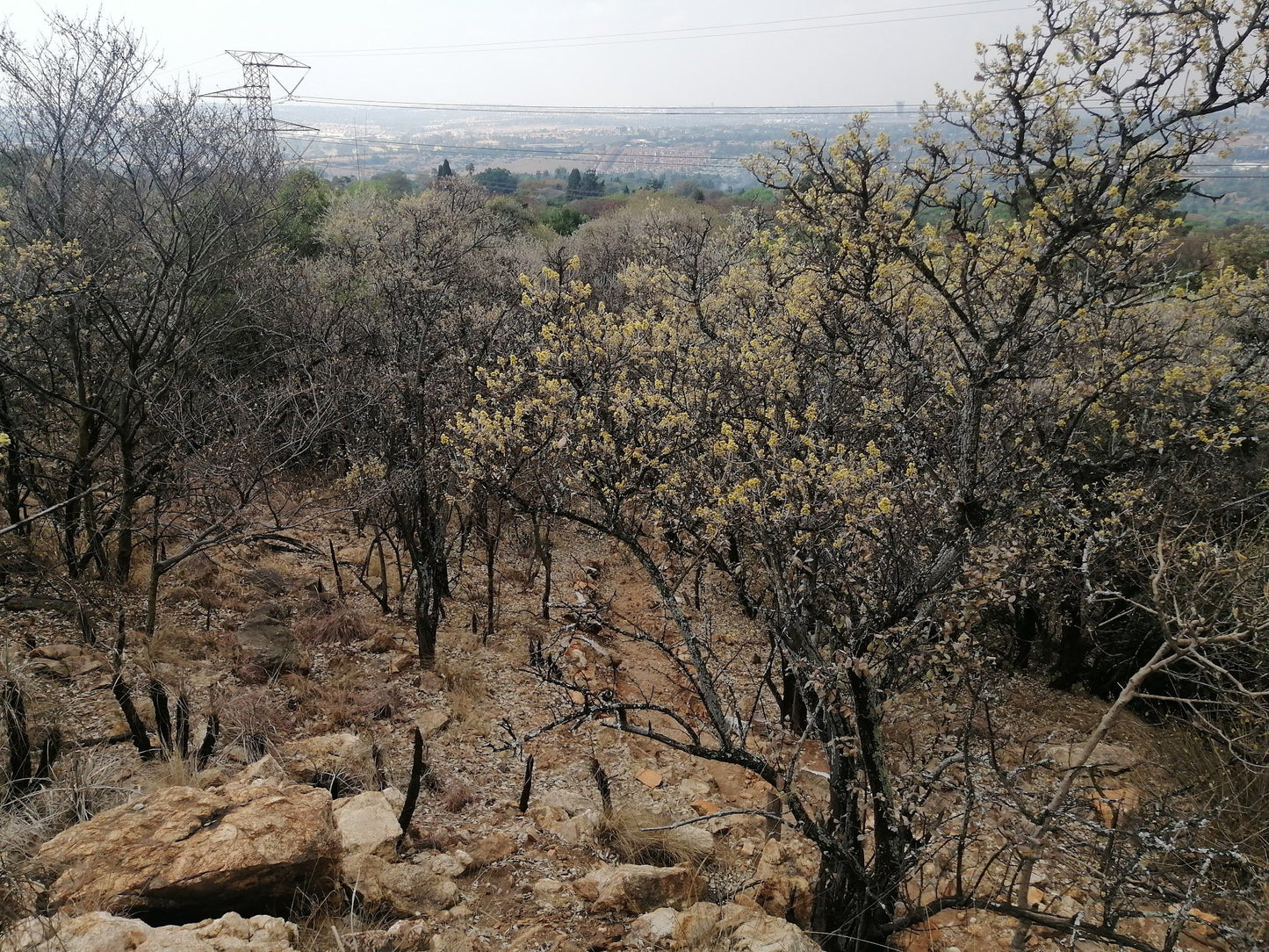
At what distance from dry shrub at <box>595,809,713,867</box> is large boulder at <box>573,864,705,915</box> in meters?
0.71

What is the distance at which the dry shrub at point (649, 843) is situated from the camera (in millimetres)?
6898

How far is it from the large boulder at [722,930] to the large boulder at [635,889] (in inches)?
10.1

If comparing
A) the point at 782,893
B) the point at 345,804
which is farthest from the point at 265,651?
the point at 782,893

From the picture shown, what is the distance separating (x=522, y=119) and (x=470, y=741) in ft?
461

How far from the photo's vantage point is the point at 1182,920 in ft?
13.4

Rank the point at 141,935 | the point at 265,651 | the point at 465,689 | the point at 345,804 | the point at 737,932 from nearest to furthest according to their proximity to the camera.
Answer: the point at 141,935
the point at 737,932
the point at 345,804
the point at 265,651
the point at 465,689

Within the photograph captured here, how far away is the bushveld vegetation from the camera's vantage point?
558 centimetres

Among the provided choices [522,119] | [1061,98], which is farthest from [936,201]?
[522,119]

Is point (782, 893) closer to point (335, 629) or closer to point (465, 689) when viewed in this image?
point (465, 689)

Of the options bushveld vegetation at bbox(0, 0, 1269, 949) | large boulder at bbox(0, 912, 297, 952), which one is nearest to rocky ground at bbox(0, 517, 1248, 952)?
large boulder at bbox(0, 912, 297, 952)

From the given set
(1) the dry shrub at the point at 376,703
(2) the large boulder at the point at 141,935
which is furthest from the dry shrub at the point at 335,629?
(2) the large boulder at the point at 141,935

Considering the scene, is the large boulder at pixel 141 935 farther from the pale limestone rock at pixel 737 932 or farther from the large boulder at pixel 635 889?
the pale limestone rock at pixel 737 932

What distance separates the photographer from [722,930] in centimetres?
517

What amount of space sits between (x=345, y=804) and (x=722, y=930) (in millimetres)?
3253
